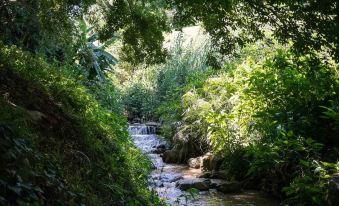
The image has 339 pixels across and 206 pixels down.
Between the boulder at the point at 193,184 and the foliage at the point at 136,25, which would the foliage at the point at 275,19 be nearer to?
the foliage at the point at 136,25

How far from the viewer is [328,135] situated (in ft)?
27.1

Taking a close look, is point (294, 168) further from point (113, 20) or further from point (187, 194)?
point (113, 20)

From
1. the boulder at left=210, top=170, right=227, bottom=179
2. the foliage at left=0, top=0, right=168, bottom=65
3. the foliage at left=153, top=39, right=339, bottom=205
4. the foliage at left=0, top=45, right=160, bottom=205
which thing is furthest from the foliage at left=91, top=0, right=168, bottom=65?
the boulder at left=210, top=170, right=227, bottom=179

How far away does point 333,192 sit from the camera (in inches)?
233

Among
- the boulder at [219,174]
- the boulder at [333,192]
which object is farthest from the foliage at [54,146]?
the boulder at [219,174]

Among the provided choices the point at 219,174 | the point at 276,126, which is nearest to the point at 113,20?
the point at 276,126

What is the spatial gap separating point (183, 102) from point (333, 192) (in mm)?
7779

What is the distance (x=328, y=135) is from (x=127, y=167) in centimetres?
446

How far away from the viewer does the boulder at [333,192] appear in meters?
5.87

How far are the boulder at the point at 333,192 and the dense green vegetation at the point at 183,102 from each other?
0.33 m

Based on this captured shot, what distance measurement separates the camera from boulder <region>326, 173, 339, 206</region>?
5.87m

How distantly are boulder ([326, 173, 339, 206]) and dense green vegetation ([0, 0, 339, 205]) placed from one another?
1.10ft

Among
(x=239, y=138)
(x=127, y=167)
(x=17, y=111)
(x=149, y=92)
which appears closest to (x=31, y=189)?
(x=17, y=111)

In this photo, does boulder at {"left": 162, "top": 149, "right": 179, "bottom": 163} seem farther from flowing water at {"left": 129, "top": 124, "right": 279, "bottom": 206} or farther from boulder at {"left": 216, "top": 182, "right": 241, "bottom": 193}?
boulder at {"left": 216, "top": 182, "right": 241, "bottom": 193}
